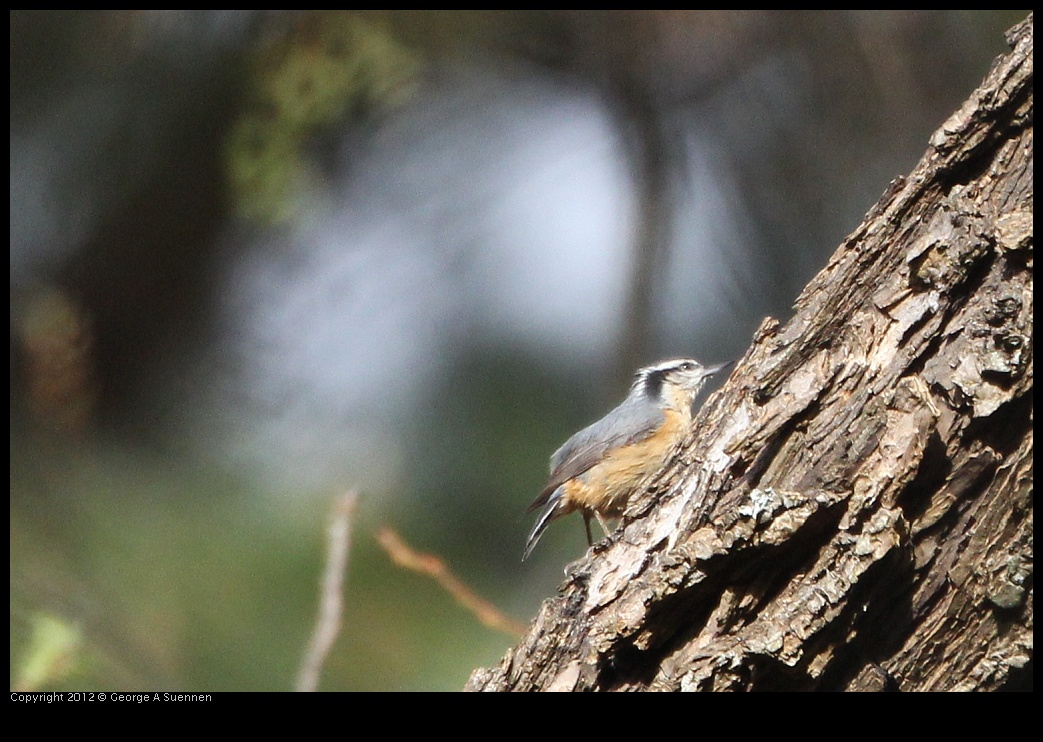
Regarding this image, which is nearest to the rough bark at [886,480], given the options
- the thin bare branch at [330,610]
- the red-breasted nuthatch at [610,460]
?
the thin bare branch at [330,610]

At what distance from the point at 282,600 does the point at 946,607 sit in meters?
1.98

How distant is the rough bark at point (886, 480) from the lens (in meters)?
1.44

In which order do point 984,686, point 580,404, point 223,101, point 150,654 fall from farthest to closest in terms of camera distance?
point 580,404 < point 223,101 < point 150,654 < point 984,686

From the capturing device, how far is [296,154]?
3.51 m

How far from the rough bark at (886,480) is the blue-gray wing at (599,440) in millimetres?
1439

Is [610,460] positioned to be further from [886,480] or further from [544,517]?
[886,480]

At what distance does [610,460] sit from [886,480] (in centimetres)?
163

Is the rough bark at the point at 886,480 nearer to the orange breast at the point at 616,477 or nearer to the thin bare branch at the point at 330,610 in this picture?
the thin bare branch at the point at 330,610

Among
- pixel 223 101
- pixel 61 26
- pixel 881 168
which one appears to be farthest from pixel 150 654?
pixel 881 168

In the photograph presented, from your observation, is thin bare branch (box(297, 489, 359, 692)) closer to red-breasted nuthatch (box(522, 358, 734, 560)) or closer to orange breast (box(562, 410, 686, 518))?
red-breasted nuthatch (box(522, 358, 734, 560))

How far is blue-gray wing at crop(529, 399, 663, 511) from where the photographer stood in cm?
305

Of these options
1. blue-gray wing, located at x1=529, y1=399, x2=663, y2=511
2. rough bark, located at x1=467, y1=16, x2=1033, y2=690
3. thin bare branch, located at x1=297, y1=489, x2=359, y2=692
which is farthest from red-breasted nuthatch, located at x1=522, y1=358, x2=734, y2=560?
rough bark, located at x1=467, y1=16, x2=1033, y2=690

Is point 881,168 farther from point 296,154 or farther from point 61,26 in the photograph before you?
point 61,26

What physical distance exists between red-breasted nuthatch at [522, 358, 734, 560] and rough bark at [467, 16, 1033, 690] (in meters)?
1.39
